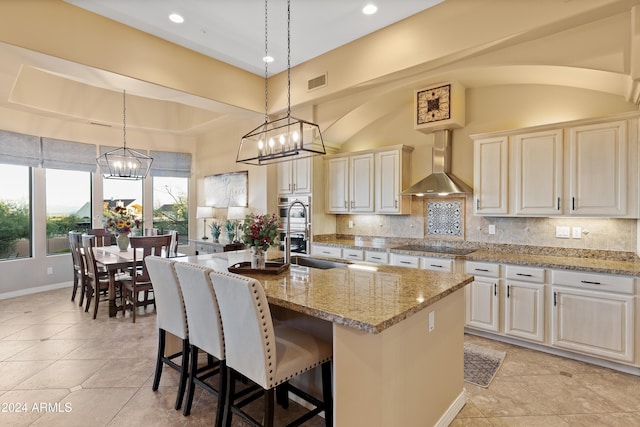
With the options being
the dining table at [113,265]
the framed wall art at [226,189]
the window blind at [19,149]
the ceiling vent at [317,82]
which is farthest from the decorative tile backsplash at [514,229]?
the window blind at [19,149]

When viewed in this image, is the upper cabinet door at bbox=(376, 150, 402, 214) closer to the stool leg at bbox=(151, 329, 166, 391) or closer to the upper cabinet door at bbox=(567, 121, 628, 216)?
Result: the upper cabinet door at bbox=(567, 121, 628, 216)

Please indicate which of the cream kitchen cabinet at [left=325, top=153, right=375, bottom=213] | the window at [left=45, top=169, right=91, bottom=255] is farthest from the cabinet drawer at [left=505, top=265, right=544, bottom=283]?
the window at [left=45, top=169, right=91, bottom=255]

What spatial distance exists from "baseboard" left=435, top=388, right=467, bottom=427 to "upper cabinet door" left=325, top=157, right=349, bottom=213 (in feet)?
10.3

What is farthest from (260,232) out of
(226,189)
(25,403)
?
(226,189)

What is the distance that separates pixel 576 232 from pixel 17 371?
18.8 feet

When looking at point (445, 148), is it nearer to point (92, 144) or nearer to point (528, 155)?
point (528, 155)

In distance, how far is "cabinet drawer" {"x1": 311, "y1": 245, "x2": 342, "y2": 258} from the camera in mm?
4906

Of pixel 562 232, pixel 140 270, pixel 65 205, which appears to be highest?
pixel 65 205

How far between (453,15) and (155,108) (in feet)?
19.9

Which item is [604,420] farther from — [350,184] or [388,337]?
[350,184]

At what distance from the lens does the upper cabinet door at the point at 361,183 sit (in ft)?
15.9

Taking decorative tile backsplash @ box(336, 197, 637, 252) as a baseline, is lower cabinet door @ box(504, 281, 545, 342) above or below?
below

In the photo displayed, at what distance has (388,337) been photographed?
1.60m

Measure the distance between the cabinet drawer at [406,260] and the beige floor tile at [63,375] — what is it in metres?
3.40
